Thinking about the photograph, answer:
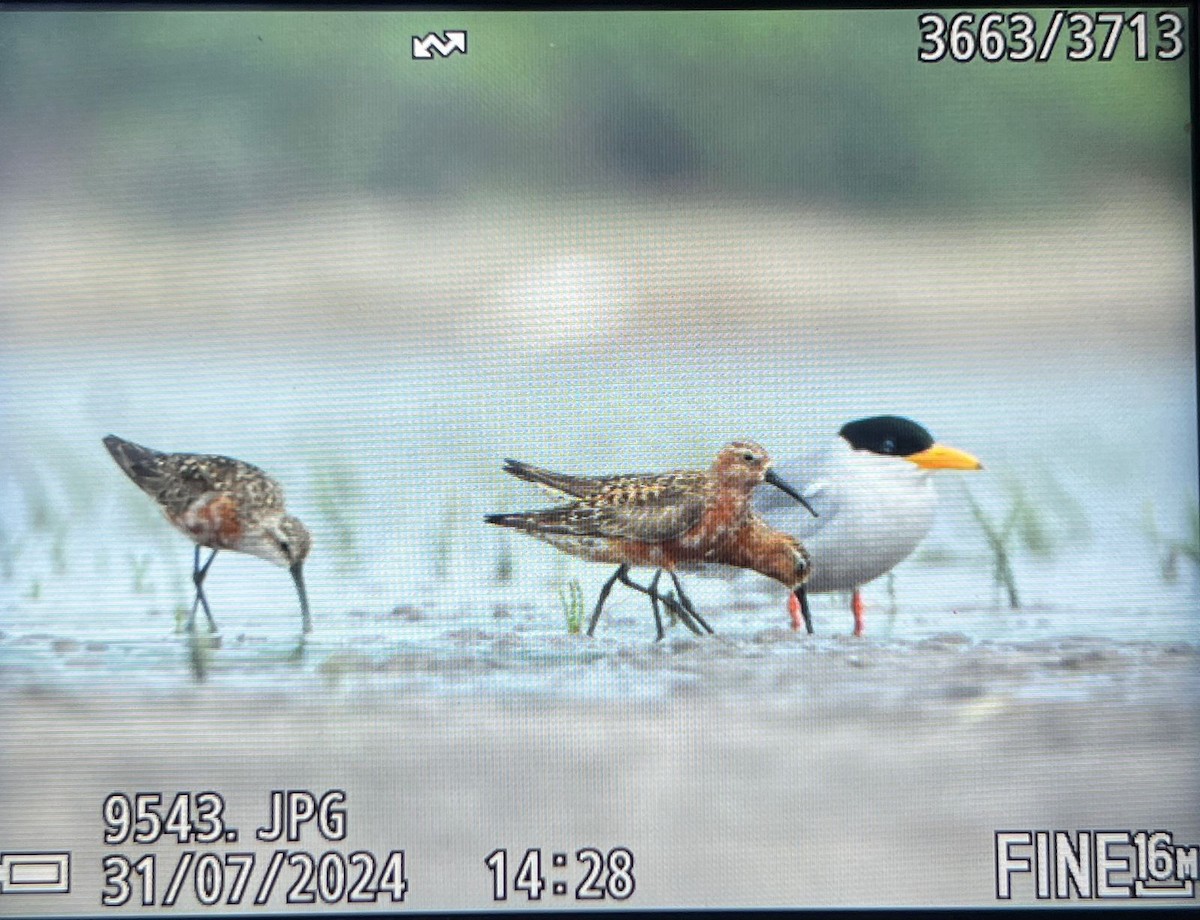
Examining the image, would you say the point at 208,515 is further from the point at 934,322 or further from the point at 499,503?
the point at 934,322

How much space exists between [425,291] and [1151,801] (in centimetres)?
156

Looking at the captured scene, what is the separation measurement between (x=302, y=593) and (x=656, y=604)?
2.06ft

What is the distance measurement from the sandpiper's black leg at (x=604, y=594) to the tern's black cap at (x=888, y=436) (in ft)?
1.53

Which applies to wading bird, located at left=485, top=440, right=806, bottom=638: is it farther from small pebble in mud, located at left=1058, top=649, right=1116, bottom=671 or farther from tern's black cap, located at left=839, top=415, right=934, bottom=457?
small pebble in mud, located at left=1058, top=649, right=1116, bottom=671

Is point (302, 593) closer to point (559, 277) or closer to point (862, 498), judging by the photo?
point (559, 277)

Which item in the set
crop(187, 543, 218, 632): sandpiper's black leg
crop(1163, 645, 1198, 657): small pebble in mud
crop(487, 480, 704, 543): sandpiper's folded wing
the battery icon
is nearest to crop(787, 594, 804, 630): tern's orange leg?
crop(487, 480, 704, 543): sandpiper's folded wing

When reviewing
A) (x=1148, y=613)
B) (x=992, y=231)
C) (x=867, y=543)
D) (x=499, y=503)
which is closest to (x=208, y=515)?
(x=499, y=503)

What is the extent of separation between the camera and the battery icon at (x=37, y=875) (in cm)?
234

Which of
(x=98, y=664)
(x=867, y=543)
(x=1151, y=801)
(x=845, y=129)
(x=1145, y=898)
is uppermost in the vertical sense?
(x=845, y=129)

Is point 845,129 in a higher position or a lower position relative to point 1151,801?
higher

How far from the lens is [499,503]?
2.41 metres

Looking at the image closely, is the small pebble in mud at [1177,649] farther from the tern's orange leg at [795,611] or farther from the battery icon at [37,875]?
the battery icon at [37,875]

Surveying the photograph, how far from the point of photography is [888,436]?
7.97 feet

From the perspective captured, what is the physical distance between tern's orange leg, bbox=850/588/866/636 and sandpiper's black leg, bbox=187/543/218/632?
1134 millimetres
